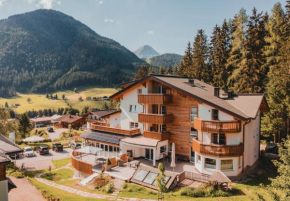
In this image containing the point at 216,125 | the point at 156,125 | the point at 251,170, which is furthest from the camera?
the point at 156,125

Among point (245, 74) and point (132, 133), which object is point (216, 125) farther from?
point (245, 74)

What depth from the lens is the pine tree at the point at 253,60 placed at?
131 feet

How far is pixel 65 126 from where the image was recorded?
9338 centimetres

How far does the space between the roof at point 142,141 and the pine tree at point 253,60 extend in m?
21.5

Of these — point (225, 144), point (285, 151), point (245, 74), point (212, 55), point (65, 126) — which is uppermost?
point (212, 55)

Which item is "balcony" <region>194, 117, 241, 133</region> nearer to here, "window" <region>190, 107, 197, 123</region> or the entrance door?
"window" <region>190, 107, 197, 123</region>

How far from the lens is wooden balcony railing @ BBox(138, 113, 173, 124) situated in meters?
27.7

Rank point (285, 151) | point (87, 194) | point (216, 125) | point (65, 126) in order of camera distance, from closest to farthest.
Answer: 1. point (285, 151)
2. point (87, 194)
3. point (216, 125)
4. point (65, 126)

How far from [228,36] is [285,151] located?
43294 mm

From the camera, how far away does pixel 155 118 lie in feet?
92.3

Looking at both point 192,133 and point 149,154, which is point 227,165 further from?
point 149,154

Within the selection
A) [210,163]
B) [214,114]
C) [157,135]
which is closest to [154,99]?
[157,135]

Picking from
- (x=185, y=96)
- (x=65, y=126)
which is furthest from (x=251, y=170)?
(x=65, y=126)

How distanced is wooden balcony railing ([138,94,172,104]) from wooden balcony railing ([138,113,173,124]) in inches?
64.1
